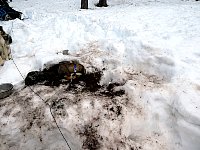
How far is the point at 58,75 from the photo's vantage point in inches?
182

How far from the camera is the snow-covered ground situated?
3172 millimetres

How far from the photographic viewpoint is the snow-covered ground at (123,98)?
3172mm

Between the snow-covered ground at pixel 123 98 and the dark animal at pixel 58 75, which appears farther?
the dark animal at pixel 58 75

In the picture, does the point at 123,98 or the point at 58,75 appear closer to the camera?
the point at 123,98

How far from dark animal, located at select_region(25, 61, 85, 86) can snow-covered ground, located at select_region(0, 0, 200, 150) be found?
0.82ft

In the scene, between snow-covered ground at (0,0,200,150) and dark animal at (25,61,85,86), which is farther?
dark animal at (25,61,85,86)

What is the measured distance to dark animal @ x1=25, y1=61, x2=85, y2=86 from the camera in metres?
4.49

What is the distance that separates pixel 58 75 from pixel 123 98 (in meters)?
1.60

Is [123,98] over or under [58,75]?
under

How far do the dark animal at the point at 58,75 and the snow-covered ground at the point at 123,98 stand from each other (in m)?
0.25

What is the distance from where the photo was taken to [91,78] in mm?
4570

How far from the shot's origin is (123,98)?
3.87 m

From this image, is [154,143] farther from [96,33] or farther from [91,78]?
[96,33]

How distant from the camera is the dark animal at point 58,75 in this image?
4.49 m
